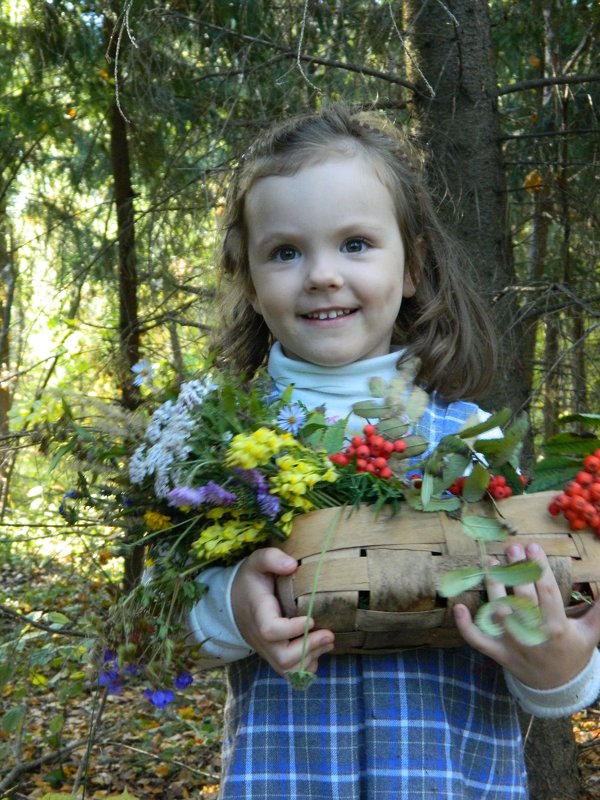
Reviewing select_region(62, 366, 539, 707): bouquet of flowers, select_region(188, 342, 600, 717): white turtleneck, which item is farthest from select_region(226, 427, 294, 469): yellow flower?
select_region(188, 342, 600, 717): white turtleneck

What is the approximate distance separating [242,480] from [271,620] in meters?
0.22

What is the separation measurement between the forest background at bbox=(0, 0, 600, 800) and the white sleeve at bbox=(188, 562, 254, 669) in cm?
17

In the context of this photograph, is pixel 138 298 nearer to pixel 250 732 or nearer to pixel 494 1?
pixel 494 1

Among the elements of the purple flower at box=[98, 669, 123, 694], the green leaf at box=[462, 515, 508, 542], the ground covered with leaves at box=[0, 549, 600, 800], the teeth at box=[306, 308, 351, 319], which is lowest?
the ground covered with leaves at box=[0, 549, 600, 800]

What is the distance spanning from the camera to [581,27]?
134 inches

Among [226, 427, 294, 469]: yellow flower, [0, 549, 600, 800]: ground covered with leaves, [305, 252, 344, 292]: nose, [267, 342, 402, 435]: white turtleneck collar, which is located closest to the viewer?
[226, 427, 294, 469]: yellow flower

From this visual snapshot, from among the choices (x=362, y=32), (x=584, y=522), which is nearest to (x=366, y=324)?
(x=584, y=522)

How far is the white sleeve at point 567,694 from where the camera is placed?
58.4 inches

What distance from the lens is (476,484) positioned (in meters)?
1.41

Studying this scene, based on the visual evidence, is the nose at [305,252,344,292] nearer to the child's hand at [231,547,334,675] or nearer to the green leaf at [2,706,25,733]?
the child's hand at [231,547,334,675]

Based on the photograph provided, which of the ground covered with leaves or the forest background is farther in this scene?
the ground covered with leaves

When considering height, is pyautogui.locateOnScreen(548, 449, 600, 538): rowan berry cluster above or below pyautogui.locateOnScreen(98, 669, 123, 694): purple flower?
above

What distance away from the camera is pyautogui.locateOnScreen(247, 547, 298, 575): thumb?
138 cm

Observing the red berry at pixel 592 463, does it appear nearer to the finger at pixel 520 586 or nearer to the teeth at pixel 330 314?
the finger at pixel 520 586
